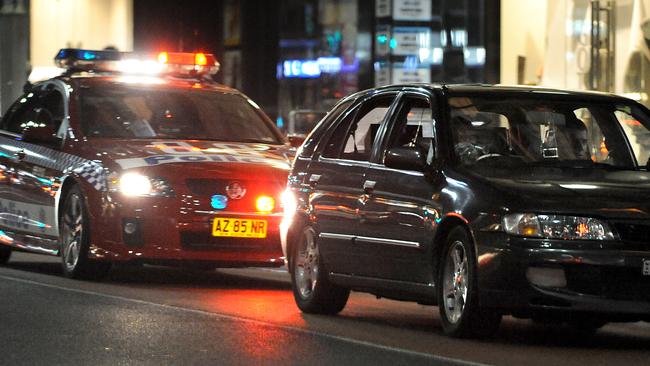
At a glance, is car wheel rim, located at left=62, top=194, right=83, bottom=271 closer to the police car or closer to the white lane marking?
the police car

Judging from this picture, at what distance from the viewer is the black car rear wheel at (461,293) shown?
371 inches

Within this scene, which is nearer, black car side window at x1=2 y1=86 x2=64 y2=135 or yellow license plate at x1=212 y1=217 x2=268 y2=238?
yellow license plate at x1=212 y1=217 x2=268 y2=238

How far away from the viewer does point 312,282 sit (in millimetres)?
11461

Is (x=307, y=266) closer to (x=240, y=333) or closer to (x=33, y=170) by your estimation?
(x=240, y=333)

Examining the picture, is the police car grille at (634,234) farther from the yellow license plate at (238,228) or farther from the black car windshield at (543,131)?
the yellow license plate at (238,228)

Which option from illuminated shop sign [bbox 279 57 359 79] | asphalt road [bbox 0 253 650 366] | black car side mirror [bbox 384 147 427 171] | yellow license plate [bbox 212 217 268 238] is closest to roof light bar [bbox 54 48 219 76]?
yellow license plate [bbox 212 217 268 238]

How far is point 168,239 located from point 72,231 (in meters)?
1.00

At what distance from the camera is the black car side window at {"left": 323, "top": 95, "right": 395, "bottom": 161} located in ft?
36.5

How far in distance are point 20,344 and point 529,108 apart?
331 centimetres

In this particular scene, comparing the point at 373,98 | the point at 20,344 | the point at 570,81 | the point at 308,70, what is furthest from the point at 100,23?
the point at 20,344

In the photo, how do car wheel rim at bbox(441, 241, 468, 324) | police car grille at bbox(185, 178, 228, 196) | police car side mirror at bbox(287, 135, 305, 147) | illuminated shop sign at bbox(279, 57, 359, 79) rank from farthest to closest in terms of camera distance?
1. illuminated shop sign at bbox(279, 57, 359, 79)
2. police car side mirror at bbox(287, 135, 305, 147)
3. police car grille at bbox(185, 178, 228, 196)
4. car wheel rim at bbox(441, 241, 468, 324)

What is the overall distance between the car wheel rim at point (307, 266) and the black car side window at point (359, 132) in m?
0.57

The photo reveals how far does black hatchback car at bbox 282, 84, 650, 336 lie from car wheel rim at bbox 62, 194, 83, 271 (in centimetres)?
244

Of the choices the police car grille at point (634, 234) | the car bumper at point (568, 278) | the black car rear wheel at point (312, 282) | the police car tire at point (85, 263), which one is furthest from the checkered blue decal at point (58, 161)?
the police car grille at point (634, 234)
